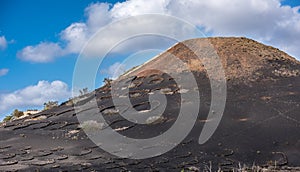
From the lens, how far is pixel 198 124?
1380cm

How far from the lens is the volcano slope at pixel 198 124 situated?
11.2 meters

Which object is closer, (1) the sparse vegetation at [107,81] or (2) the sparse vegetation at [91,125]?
(2) the sparse vegetation at [91,125]

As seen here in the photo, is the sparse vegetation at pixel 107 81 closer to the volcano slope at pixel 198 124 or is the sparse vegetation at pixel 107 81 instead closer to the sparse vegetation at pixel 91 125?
the volcano slope at pixel 198 124

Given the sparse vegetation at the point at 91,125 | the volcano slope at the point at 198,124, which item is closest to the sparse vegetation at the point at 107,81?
the volcano slope at the point at 198,124

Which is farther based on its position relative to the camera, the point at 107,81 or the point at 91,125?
the point at 107,81

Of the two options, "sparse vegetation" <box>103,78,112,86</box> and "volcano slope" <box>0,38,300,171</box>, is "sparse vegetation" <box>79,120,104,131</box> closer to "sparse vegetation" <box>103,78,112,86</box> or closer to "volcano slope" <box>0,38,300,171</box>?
"volcano slope" <box>0,38,300,171</box>

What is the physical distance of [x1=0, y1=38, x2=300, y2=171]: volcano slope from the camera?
1123cm

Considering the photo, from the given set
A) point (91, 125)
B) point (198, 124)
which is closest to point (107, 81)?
point (91, 125)

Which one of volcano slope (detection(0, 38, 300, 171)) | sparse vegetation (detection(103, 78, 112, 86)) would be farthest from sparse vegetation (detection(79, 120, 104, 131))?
sparse vegetation (detection(103, 78, 112, 86))

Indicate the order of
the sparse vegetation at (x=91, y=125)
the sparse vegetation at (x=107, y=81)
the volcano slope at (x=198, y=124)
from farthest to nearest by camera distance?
1. the sparse vegetation at (x=107, y=81)
2. the sparse vegetation at (x=91, y=125)
3. the volcano slope at (x=198, y=124)

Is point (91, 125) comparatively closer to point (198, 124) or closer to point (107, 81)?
point (198, 124)

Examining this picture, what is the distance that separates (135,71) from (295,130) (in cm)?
931

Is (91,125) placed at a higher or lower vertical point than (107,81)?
lower

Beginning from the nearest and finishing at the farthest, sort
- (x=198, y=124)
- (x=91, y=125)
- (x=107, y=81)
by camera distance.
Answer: (x=198, y=124), (x=91, y=125), (x=107, y=81)
